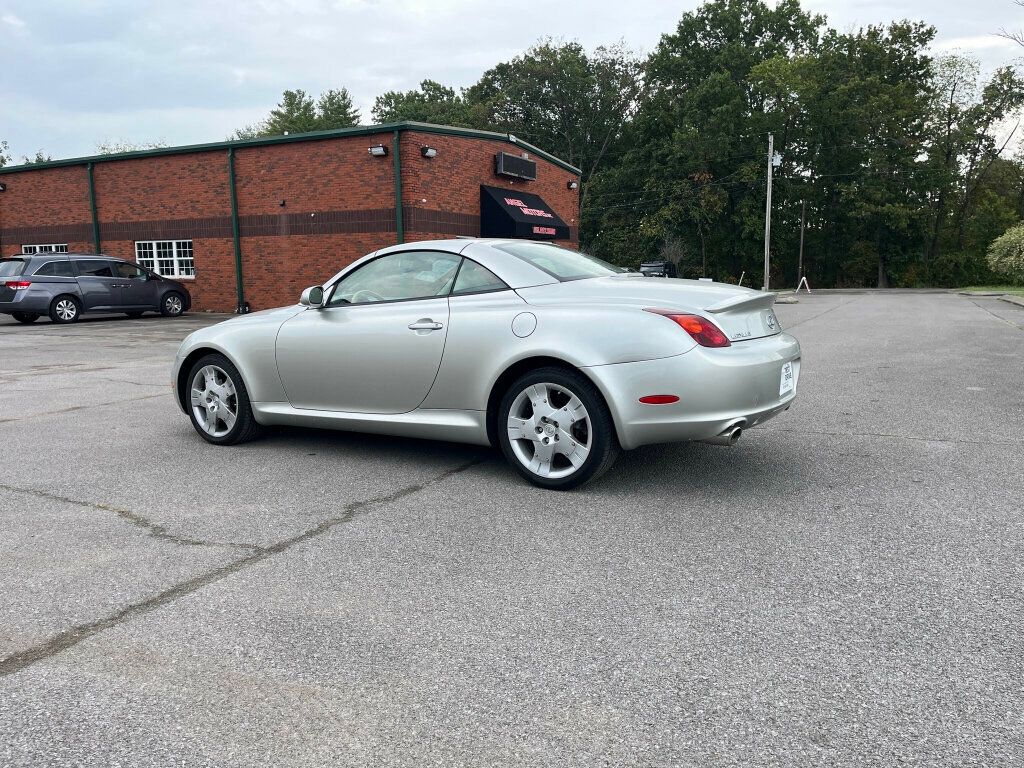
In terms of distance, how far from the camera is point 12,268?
64.5ft

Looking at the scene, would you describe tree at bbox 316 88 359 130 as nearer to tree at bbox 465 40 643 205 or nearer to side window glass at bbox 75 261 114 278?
tree at bbox 465 40 643 205

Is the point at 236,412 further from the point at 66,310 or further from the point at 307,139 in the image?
the point at 307,139

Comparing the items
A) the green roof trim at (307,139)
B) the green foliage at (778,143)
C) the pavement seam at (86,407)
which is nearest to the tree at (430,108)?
the green foliage at (778,143)

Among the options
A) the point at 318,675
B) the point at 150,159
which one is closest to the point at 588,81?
the point at 150,159

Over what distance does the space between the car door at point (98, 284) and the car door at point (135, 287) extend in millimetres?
212

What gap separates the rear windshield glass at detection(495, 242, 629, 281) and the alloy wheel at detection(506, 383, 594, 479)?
33.6 inches

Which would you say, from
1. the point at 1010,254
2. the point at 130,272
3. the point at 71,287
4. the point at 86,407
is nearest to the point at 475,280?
the point at 86,407

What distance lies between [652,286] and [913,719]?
3.04 metres

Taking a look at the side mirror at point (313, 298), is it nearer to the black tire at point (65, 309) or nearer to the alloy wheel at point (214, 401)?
the alloy wheel at point (214, 401)

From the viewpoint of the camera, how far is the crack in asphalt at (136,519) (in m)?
3.90

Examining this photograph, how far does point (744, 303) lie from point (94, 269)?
784 inches

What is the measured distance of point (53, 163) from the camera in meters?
27.1

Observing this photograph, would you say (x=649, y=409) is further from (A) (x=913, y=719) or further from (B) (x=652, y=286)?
(A) (x=913, y=719)

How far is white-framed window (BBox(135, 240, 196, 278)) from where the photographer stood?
25766 mm
